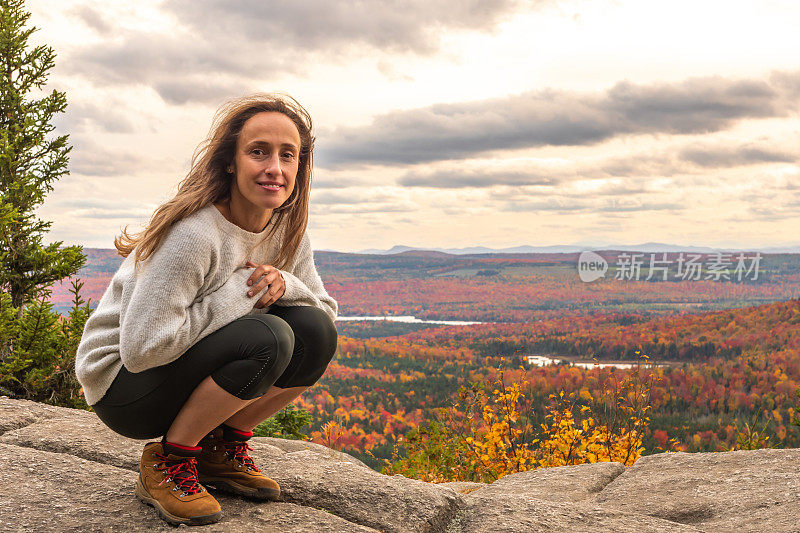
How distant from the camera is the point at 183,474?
2682mm

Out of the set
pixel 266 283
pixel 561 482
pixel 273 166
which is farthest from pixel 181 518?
pixel 561 482

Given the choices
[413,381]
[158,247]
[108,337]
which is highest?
[158,247]

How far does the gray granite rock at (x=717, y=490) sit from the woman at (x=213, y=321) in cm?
227

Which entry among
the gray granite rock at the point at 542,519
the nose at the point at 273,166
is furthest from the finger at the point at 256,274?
the gray granite rock at the point at 542,519

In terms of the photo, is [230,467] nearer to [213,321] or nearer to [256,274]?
[213,321]

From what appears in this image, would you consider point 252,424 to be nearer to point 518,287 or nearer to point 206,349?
point 206,349

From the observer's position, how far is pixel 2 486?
9.82ft

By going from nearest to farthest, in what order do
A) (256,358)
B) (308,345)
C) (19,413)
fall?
(256,358) < (308,345) < (19,413)

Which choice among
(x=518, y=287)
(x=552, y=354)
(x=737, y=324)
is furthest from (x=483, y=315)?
(x=737, y=324)

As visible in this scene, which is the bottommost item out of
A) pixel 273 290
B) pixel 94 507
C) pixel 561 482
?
pixel 561 482

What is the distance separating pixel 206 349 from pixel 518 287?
9788 centimetres

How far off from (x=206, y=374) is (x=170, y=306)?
34 centimetres

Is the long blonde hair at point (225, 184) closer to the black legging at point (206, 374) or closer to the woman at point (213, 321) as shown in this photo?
the woman at point (213, 321)

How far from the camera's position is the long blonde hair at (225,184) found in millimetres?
2535
